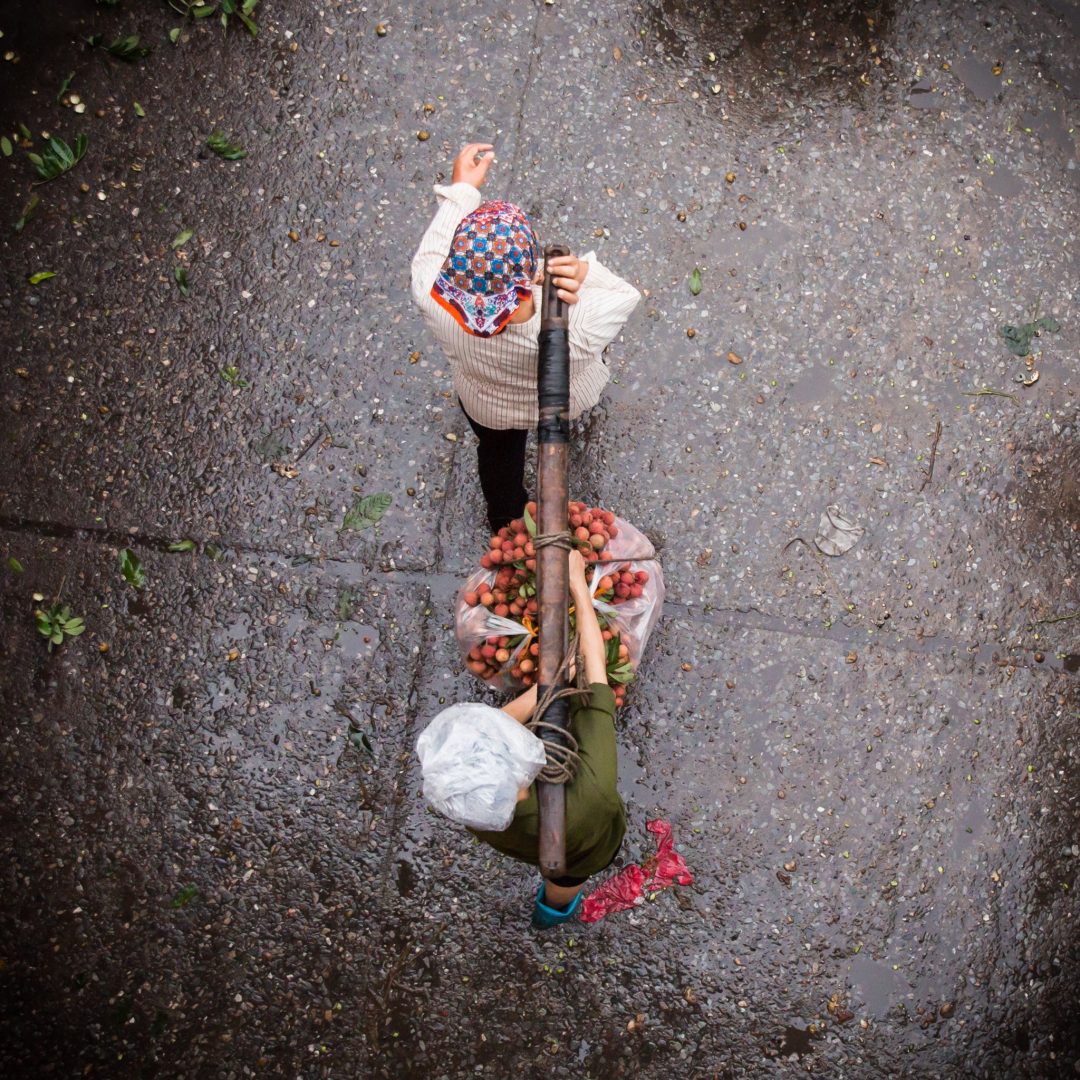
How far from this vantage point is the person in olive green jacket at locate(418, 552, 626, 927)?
2.15 metres

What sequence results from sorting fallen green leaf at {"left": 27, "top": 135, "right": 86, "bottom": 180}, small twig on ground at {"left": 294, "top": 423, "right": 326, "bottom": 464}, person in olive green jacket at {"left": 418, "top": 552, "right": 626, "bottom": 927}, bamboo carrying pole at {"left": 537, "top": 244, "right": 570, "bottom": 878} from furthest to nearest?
fallen green leaf at {"left": 27, "top": 135, "right": 86, "bottom": 180} < small twig on ground at {"left": 294, "top": 423, "right": 326, "bottom": 464} < person in olive green jacket at {"left": 418, "top": 552, "right": 626, "bottom": 927} < bamboo carrying pole at {"left": 537, "top": 244, "right": 570, "bottom": 878}

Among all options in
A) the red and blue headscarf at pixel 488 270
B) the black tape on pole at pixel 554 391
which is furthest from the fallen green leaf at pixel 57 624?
the black tape on pole at pixel 554 391

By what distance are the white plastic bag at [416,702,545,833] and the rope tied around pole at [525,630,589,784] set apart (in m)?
0.03

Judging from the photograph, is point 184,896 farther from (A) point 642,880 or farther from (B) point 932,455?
(B) point 932,455

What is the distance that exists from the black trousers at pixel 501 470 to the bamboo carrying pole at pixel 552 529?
896 millimetres

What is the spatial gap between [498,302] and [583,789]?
1300mm

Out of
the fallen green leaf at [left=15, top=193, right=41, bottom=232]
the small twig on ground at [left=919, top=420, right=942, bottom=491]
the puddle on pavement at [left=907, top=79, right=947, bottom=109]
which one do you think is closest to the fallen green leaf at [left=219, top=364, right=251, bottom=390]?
the fallen green leaf at [left=15, top=193, right=41, bottom=232]

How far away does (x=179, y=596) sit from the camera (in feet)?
11.3

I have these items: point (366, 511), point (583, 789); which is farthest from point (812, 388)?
point (583, 789)

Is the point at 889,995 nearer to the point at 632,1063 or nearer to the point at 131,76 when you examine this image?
the point at 632,1063

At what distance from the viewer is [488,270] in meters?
2.24

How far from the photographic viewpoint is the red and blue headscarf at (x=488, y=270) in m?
2.23

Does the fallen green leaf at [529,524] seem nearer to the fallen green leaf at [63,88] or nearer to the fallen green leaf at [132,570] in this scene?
the fallen green leaf at [132,570]

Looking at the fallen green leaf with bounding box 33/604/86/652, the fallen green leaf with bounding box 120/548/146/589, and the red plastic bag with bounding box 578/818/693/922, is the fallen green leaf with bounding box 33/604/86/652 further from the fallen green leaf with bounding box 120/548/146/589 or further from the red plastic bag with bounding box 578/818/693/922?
the red plastic bag with bounding box 578/818/693/922
